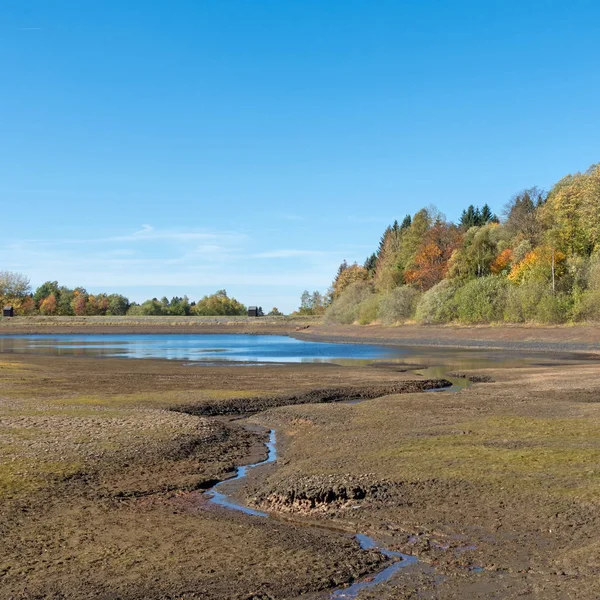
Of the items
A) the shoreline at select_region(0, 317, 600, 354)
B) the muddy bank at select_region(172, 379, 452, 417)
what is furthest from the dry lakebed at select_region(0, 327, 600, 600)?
the shoreline at select_region(0, 317, 600, 354)

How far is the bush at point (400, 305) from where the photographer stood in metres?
134

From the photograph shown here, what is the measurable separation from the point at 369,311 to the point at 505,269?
2865 centimetres

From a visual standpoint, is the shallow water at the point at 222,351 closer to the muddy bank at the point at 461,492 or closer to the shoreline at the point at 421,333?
the shoreline at the point at 421,333

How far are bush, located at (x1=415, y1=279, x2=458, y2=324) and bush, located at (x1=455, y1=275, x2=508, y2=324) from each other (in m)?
2.06

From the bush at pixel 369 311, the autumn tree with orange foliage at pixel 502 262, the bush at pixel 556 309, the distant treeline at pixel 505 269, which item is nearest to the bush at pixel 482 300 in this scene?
the distant treeline at pixel 505 269

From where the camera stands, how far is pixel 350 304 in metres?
159

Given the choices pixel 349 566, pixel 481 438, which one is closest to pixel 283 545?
pixel 349 566

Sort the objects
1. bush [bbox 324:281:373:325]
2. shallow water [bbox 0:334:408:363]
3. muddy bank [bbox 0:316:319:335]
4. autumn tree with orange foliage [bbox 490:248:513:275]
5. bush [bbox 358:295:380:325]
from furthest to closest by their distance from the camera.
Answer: muddy bank [bbox 0:316:319:335] → bush [bbox 324:281:373:325] → bush [bbox 358:295:380:325] → autumn tree with orange foliage [bbox 490:248:513:275] → shallow water [bbox 0:334:408:363]

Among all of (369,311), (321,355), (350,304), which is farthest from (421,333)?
(350,304)

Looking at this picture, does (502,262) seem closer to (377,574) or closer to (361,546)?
(361,546)

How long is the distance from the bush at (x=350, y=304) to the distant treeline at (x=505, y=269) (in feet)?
0.73

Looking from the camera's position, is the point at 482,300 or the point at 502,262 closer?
the point at 482,300

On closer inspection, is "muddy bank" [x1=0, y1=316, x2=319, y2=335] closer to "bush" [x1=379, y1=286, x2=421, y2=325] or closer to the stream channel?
"bush" [x1=379, y1=286, x2=421, y2=325]

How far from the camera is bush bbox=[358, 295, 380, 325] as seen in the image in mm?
145625
